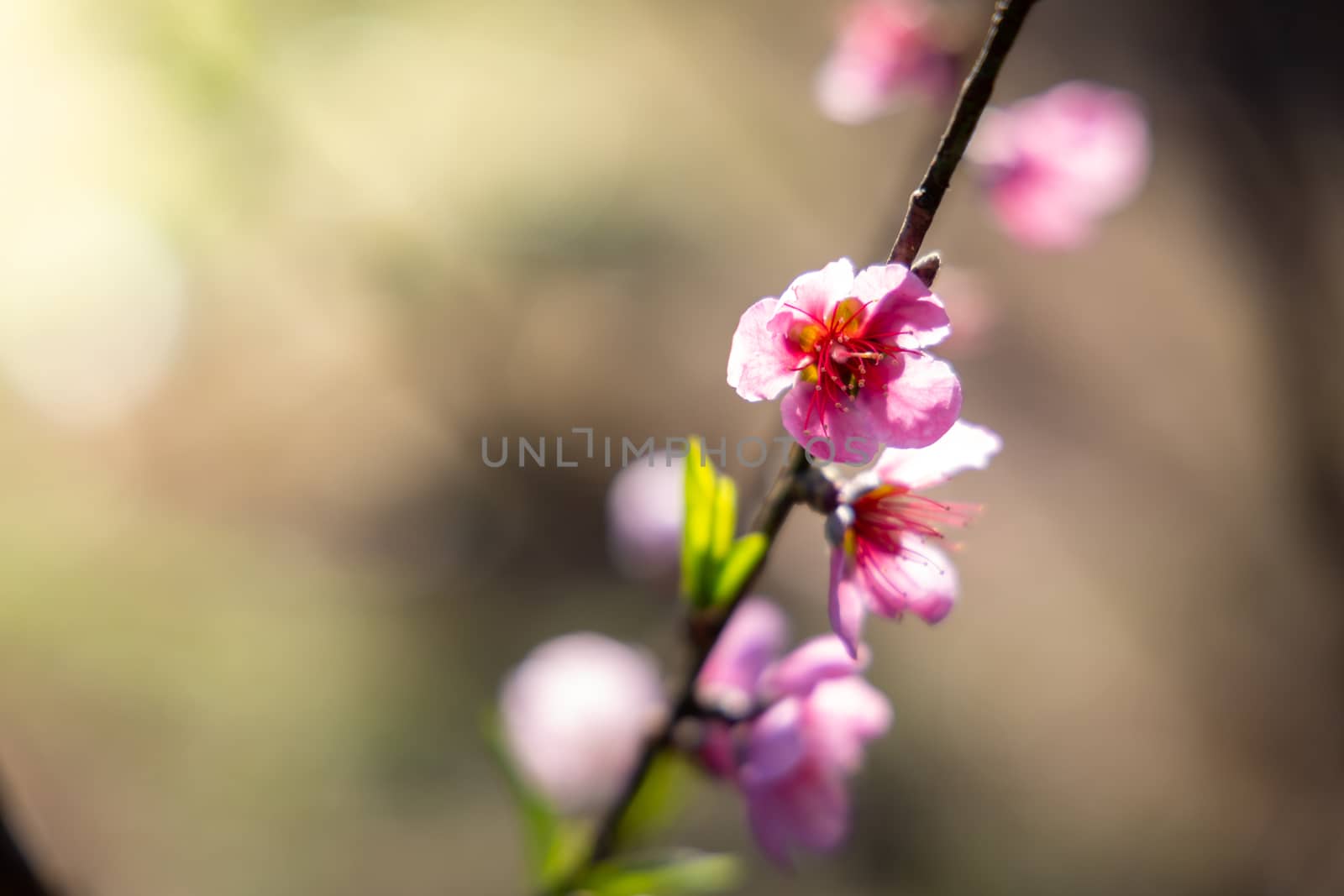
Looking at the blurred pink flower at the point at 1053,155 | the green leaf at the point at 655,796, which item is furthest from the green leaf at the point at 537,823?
the blurred pink flower at the point at 1053,155

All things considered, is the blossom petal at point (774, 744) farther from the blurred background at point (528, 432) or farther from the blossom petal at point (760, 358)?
the blurred background at point (528, 432)

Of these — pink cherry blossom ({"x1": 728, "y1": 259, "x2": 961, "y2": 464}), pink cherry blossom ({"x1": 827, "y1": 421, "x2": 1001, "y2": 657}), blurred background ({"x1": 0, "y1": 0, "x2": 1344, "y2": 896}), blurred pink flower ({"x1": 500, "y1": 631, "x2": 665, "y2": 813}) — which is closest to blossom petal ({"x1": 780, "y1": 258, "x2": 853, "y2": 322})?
pink cherry blossom ({"x1": 728, "y1": 259, "x2": 961, "y2": 464})

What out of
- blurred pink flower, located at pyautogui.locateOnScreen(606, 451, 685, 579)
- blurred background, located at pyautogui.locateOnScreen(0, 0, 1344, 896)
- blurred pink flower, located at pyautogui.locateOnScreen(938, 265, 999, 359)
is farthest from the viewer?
blurred background, located at pyautogui.locateOnScreen(0, 0, 1344, 896)

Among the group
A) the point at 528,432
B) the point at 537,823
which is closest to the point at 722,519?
the point at 537,823

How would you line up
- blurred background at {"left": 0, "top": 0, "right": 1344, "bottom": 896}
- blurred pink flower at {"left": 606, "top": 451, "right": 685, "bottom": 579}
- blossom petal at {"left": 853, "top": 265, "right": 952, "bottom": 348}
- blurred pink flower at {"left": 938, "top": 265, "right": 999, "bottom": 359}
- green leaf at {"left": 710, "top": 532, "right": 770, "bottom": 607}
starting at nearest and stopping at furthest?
blossom petal at {"left": 853, "top": 265, "right": 952, "bottom": 348}, green leaf at {"left": 710, "top": 532, "right": 770, "bottom": 607}, blurred pink flower at {"left": 606, "top": 451, "right": 685, "bottom": 579}, blurred pink flower at {"left": 938, "top": 265, "right": 999, "bottom": 359}, blurred background at {"left": 0, "top": 0, "right": 1344, "bottom": 896}

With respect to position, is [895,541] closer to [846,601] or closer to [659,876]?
[846,601]

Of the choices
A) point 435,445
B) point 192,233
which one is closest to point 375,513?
point 435,445

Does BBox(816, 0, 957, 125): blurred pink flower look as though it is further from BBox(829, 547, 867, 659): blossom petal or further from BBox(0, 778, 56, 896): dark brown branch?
BBox(0, 778, 56, 896): dark brown branch
